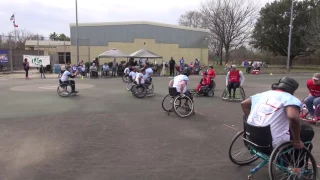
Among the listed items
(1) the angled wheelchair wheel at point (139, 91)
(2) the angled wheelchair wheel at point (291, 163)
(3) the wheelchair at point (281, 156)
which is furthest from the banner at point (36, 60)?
(2) the angled wheelchair wheel at point (291, 163)

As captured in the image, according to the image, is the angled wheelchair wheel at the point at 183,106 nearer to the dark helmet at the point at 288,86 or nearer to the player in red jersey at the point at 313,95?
the player in red jersey at the point at 313,95

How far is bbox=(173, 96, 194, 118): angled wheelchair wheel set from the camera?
8.59 meters

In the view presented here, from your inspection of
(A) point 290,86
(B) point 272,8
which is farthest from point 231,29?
(A) point 290,86

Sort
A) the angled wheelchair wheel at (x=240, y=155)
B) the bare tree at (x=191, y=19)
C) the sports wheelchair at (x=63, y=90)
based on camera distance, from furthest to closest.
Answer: the bare tree at (x=191, y=19) → the sports wheelchair at (x=63, y=90) → the angled wheelchair wheel at (x=240, y=155)

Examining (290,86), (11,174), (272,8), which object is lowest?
(11,174)

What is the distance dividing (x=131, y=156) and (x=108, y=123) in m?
2.72

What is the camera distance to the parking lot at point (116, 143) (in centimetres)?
438

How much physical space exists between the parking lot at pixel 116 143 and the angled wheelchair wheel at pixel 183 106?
0.72ft

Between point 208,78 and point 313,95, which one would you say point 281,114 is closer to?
point 313,95

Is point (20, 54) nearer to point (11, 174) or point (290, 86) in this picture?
point (11, 174)

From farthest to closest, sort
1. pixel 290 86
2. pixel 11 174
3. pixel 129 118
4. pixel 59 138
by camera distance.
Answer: pixel 129 118 → pixel 59 138 → pixel 11 174 → pixel 290 86

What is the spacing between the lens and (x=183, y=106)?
880 centimetres

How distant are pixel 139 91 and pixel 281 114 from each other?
920 cm

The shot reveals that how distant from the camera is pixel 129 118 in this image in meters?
8.30
